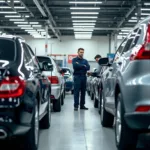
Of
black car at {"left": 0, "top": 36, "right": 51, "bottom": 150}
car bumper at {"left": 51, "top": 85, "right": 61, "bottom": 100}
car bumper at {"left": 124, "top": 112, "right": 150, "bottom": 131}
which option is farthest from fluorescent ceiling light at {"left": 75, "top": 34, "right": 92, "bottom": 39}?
car bumper at {"left": 124, "top": 112, "right": 150, "bottom": 131}

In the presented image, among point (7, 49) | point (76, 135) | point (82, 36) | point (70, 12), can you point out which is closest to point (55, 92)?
point (76, 135)

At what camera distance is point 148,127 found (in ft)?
12.6

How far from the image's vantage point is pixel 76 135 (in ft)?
20.1

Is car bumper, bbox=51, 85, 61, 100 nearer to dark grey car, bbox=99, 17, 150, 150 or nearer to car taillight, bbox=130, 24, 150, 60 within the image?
dark grey car, bbox=99, 17, 150, 150

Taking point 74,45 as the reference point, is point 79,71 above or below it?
below

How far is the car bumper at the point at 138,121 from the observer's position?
376 cm

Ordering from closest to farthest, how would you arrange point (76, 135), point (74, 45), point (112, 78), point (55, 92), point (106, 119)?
point (112, 78) < point (76, 135) < point (106, 119) < point (55, 92) < point (74, 45)

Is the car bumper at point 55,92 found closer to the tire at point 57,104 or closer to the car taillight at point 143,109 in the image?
the tire at point 57,104

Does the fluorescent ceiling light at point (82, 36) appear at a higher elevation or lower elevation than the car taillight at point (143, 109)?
higher

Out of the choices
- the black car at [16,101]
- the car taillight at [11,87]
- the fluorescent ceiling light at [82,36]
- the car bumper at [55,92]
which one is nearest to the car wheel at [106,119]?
the car bumper at [55,92]

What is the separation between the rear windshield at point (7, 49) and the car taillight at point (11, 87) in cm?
46

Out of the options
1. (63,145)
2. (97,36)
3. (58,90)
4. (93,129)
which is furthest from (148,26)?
(97,36)

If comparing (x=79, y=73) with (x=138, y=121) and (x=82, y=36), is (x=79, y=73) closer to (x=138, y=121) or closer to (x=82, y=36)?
(x=138, y=121)

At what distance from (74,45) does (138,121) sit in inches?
1101
